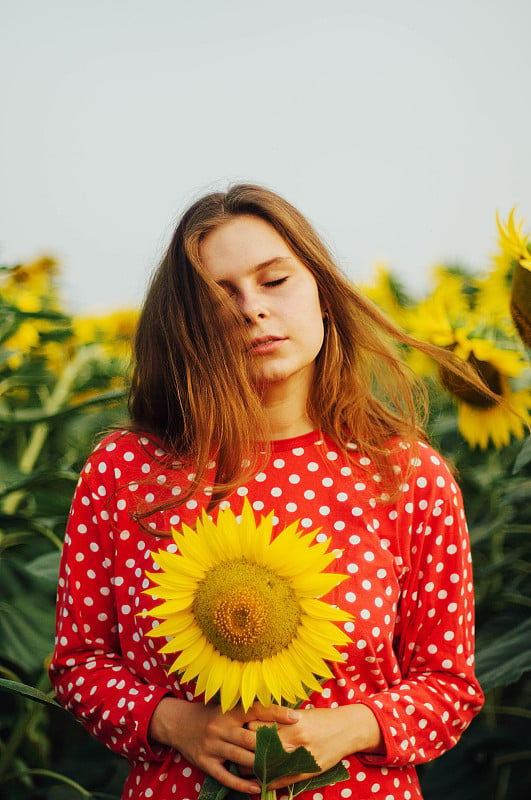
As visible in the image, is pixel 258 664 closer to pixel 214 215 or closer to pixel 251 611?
pixel 251 611

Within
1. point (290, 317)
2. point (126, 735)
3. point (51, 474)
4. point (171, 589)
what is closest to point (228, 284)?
point (290, 317)

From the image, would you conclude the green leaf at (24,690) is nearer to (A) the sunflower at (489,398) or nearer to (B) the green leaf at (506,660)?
(B) the green leaf at (506,660)

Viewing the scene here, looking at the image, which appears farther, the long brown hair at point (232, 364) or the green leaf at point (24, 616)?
the green leaf at point (24, 616)

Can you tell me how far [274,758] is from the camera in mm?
840

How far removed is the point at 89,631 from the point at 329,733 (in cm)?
40

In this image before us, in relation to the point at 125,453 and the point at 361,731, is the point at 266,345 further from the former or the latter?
the point at 361,731

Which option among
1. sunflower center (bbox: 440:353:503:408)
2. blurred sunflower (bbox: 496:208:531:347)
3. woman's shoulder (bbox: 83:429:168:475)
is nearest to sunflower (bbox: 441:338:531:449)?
sunflower center (bbox: 440:353:503:408)

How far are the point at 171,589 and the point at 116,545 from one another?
15.7 inches

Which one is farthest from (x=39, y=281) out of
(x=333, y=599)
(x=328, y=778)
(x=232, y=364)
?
(x=328, y=778)

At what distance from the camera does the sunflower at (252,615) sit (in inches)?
32.3

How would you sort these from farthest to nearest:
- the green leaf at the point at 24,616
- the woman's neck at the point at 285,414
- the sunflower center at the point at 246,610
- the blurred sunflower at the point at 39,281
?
the blurred sunflower at the point at 39,281 → the green leaf at the point at 24,616 → the woman's neck at the point at 285,414 → the sunflower center at the point at 246,610

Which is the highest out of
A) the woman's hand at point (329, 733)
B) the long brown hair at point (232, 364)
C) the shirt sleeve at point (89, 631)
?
the long brown hair at point (232, 364)

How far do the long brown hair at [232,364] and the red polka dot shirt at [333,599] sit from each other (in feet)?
0.17

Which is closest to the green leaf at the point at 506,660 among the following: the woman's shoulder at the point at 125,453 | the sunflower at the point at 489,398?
the sunflower at the point at 489,398
